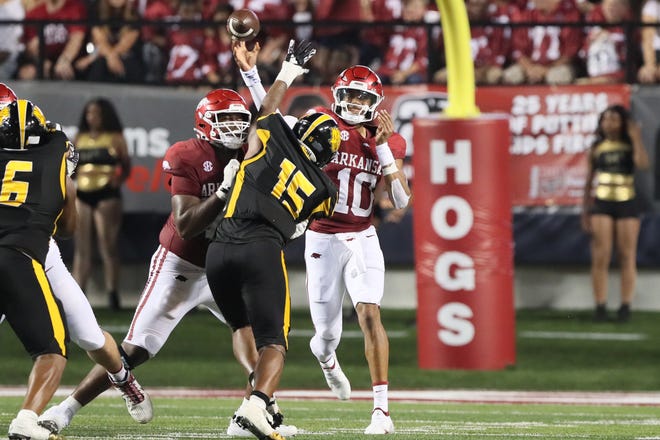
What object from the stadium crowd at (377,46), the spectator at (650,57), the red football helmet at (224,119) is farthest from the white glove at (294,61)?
the spectator at (650,57)

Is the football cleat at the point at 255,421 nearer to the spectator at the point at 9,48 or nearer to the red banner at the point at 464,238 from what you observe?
the red banner at the point at 464,238

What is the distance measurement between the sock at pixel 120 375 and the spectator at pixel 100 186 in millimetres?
6002

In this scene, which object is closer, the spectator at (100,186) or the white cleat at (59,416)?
the white cleat at (59,416)

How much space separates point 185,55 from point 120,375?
671 cm

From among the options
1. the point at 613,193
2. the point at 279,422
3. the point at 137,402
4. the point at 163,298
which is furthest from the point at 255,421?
the point at 613,193

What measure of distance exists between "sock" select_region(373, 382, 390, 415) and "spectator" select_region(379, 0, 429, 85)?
5.84 m

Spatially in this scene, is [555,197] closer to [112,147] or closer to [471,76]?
[471,76]

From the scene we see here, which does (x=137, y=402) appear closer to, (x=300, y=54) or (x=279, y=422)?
(x=279, y=422)

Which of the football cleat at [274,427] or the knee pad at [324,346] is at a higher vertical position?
the knee pad at [324,346]

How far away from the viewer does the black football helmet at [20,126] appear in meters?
6.70

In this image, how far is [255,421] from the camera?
6277 millimetres

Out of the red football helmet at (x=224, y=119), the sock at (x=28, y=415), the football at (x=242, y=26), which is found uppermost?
the football at (x=242, y=26)

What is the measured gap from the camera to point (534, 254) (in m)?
13.3

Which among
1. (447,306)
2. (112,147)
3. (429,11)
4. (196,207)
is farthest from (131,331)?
(429,11)
